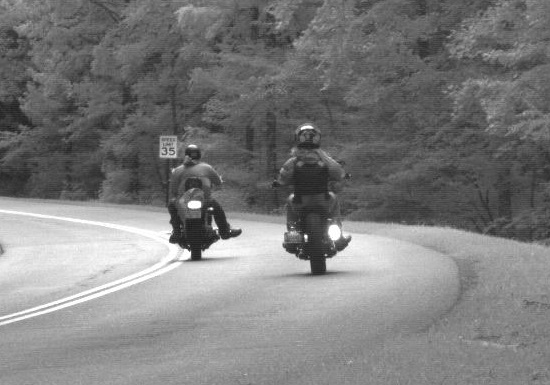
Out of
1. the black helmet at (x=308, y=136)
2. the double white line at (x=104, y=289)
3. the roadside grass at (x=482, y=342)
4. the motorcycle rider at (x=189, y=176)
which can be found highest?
the black helmet at (x=308, y=136)

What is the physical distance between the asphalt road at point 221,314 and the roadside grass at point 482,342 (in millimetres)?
177

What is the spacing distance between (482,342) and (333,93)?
1526 inches

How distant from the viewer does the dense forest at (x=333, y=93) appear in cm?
3628

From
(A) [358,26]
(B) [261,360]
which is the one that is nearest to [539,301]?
(B) [261,360]

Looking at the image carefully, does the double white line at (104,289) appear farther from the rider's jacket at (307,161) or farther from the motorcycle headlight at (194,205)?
the rider's jacket at (307,161)

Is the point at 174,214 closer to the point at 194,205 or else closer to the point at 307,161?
the point at 194,205

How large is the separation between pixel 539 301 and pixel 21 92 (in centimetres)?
6545

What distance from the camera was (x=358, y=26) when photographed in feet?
131

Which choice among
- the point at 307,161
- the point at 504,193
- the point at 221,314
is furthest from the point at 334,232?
the point at 504,193

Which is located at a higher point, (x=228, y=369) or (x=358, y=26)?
(x=358, y=26)

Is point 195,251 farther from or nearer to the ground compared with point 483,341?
nearer to the ground

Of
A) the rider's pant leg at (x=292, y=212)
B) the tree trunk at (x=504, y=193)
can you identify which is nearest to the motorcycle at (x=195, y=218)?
the rider's pant leg at (x=292, y=212)

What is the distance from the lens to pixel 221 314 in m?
14.2

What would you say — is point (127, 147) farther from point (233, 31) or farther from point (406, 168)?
point (406, 168)
